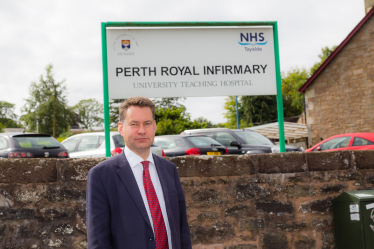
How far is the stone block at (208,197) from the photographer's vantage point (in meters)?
3.20

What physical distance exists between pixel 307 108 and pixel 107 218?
20.7 m

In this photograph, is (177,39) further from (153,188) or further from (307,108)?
A: (307,108)

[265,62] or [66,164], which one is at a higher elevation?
[265,62]

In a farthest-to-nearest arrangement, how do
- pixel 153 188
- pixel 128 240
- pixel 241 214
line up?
1. pixel 241 214
2. pixel 153 188
3. pixel 128 240

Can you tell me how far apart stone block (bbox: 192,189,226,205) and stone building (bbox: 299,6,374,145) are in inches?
693

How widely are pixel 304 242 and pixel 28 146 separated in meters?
7.84

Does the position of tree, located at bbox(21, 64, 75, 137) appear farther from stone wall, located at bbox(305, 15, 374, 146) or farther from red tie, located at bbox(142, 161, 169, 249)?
red tie, located at bbox(142, 161, 169, 249)

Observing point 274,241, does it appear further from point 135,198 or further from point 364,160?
point 135,198

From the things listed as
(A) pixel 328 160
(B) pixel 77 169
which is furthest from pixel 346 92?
(B) pixel 77 169

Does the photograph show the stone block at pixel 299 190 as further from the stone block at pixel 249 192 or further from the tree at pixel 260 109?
the tree at pixel 260 109

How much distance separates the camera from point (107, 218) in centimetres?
166

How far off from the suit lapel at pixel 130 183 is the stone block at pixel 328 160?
2255mm

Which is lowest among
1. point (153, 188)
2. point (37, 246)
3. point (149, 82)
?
point (37, 246)

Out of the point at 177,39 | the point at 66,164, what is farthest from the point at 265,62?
the point at 66,164
